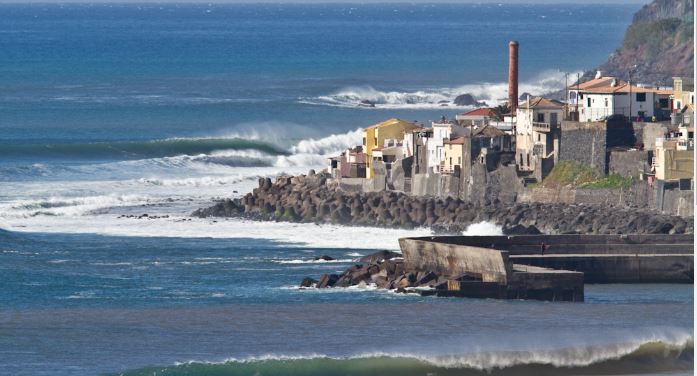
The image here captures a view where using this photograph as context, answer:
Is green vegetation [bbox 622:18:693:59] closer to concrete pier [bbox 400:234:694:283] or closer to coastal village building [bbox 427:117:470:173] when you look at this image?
coastal village building [bbox 427:117:470:173]

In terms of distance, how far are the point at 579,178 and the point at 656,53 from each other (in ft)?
231

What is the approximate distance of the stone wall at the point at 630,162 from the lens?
66.9 m

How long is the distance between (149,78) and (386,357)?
107 m

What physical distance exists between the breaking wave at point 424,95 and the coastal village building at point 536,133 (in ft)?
158

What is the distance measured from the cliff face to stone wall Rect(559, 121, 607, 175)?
49.1m

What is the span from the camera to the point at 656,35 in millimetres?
141000

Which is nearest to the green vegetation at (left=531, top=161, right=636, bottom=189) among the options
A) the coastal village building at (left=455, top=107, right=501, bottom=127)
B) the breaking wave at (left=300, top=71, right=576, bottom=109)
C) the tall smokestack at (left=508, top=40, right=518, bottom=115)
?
the coastal village building at (left=455, top=107, right=501, bottom=127)

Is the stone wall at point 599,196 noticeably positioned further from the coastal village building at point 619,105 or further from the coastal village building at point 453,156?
the coastal village building at point 619,105

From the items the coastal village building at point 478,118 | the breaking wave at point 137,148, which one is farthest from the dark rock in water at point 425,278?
the breaking wave at point 137,148

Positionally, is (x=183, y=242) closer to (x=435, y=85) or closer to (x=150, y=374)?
(x=150, y=374)

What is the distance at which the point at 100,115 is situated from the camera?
114 m

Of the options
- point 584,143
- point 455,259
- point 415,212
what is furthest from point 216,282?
point 584,143

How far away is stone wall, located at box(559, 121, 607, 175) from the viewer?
6881cm

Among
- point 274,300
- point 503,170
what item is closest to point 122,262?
point 274,300
